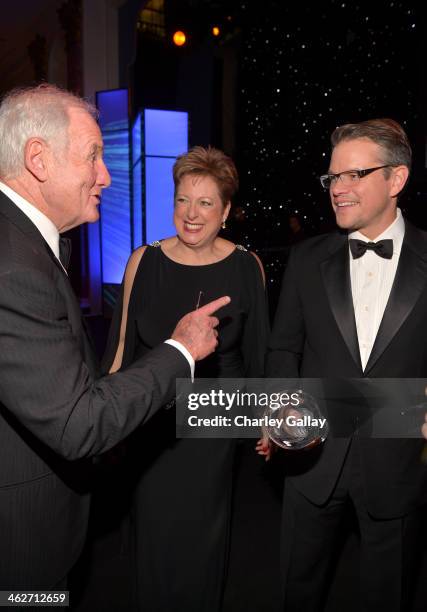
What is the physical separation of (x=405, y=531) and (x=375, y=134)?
150cm

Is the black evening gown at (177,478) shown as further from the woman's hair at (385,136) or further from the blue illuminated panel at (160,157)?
the blue illuminated panel at (160,157)

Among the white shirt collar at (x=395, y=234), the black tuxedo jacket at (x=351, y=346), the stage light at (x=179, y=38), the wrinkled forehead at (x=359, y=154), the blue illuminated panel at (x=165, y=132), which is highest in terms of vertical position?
the stage light at (x=179, y=38)

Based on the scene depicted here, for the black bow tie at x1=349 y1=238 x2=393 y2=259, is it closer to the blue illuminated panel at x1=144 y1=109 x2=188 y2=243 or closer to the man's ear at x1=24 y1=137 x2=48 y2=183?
the man's ear at x1=24 y1=137 x2=48 y2=183

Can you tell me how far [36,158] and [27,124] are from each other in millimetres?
97

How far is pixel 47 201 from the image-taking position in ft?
4.40

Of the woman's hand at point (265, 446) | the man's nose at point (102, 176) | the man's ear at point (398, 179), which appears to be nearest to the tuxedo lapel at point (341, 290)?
the man's ear at point (398, 179)

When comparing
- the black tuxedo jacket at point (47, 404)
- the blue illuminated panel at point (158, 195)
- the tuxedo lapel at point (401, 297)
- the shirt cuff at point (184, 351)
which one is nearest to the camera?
the black tuxedo jacket at point (47, 404)

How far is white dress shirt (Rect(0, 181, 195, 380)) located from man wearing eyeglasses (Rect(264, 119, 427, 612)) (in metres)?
0.67

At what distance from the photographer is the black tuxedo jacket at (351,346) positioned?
169cm

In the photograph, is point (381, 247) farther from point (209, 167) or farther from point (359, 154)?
point (209, 167)

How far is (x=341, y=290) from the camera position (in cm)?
180

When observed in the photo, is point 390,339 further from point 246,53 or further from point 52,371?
point 246,53

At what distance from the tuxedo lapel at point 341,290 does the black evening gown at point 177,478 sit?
640mm

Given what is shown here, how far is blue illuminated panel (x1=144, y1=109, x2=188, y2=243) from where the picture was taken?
561cm
